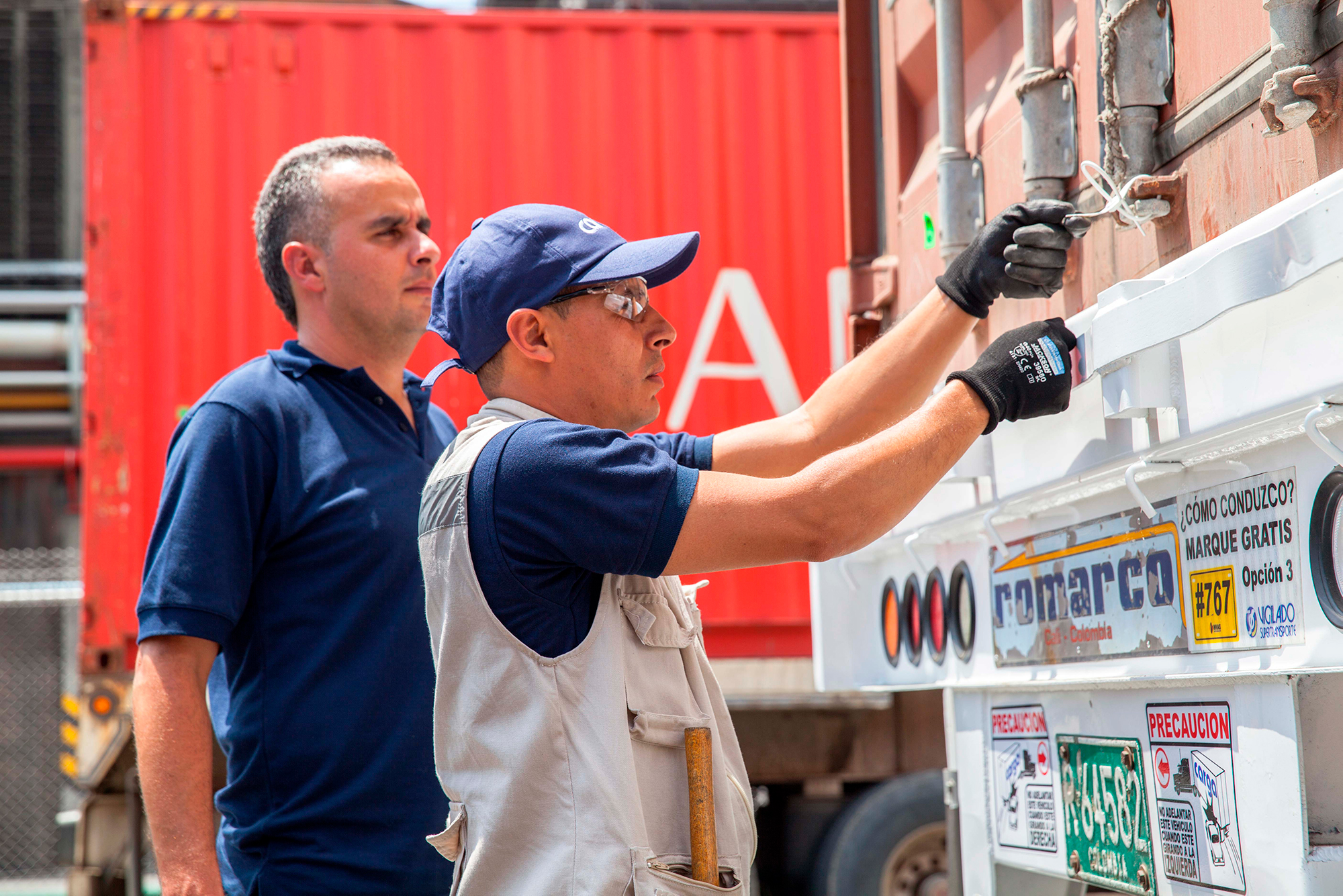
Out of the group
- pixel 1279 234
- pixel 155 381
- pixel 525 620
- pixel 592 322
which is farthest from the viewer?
pixel 155 381

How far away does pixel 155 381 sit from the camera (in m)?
5.14

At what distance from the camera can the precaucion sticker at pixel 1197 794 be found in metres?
1.60

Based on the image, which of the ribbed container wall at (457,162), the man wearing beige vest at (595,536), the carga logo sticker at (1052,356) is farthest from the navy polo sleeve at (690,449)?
the ribbed container wall at (457,162)

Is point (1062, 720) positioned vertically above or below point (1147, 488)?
below

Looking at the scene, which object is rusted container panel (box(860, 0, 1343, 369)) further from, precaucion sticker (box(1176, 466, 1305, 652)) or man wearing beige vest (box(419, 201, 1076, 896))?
precaucion sticker (box(1176, 466, 1305, 652))

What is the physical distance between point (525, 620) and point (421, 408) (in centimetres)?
95

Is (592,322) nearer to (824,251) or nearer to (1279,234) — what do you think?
(1279,234)

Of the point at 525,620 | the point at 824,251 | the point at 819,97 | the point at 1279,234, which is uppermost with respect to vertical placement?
the point at 819,97

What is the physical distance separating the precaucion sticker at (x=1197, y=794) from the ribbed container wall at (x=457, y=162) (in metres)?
3.38

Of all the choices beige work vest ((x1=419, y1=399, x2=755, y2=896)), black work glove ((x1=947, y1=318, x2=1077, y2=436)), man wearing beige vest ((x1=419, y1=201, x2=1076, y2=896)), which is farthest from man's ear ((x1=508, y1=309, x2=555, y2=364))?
black work glove ((x1=947, y1=318, x2=1077, y2=436))

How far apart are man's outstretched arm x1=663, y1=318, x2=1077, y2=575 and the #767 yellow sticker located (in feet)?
1.09

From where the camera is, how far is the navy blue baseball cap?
5.98ft

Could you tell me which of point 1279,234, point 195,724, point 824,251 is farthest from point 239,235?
point 1279,234

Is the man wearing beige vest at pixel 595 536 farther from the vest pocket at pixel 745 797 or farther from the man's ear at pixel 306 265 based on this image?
the man's ear at pixel 306 265
